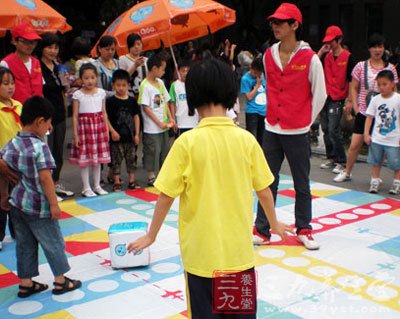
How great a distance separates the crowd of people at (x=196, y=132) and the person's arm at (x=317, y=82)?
12mm

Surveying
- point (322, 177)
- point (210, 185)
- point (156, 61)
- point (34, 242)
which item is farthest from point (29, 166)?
point (322, 177)

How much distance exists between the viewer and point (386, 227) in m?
5.12

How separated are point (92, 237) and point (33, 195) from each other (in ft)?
4.69

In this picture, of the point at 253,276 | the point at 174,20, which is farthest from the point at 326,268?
the point at 174,20

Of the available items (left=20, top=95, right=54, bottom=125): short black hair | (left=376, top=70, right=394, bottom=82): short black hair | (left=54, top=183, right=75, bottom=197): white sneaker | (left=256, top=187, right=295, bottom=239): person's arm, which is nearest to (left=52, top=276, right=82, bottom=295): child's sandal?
(left=20, top=95, right=54, bottom=125): short black hair

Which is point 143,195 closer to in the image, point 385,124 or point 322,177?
point 322,177

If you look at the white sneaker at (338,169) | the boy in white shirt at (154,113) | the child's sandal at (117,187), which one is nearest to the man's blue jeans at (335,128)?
the white sneaker at (338,169)

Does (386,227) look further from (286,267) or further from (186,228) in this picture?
(186,228)

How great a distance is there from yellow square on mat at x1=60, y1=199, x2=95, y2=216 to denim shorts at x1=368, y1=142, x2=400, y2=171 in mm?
3266

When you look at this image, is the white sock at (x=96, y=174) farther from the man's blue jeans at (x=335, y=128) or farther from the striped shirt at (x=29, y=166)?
the man's blue jeans at (x=335, y=128)

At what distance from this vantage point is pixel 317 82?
4340 millimetres

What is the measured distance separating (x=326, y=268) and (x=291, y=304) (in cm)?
71

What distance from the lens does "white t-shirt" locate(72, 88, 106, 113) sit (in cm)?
596

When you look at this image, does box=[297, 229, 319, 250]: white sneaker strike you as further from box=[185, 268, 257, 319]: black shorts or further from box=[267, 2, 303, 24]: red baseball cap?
box=[185, 268, 257, 319]: black shorts
